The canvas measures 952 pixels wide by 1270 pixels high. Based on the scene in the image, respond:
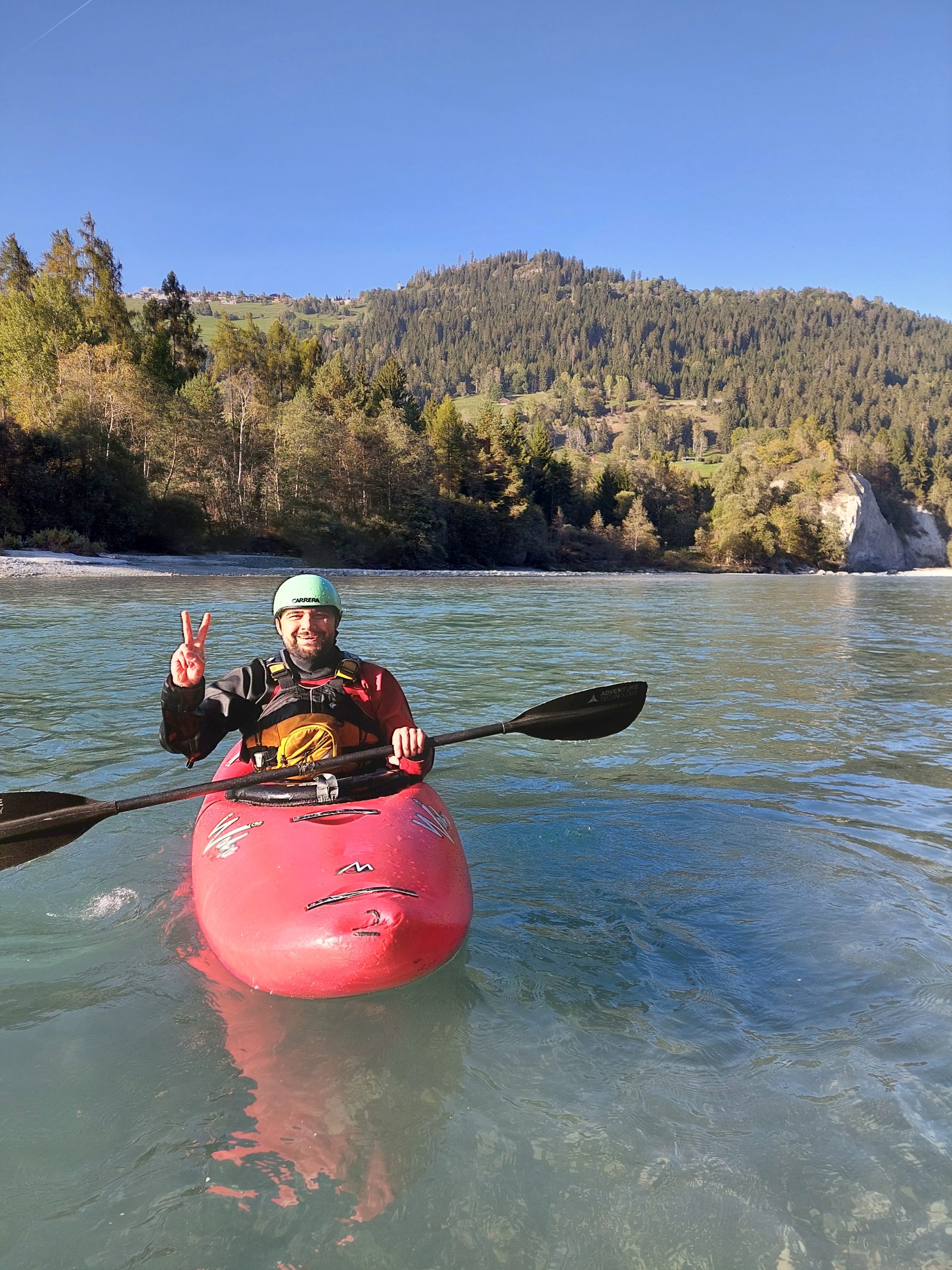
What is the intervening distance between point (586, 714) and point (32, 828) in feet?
9.38

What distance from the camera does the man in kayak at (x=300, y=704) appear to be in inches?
151

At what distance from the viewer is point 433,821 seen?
3.83m

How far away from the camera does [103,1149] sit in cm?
243

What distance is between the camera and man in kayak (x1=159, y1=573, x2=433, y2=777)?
3.85m

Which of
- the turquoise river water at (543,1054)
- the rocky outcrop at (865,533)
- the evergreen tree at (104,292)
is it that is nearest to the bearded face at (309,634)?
the turquoise river water at (543,1054)

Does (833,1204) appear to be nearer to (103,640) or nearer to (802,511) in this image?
(103,640)

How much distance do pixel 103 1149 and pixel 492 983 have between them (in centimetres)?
148

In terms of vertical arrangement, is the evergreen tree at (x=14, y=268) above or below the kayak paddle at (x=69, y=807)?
above

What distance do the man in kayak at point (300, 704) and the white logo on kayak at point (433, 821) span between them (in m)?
0.17

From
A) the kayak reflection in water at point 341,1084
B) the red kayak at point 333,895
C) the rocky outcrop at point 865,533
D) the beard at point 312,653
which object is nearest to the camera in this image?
the kayak reflection in water at point 341,1084

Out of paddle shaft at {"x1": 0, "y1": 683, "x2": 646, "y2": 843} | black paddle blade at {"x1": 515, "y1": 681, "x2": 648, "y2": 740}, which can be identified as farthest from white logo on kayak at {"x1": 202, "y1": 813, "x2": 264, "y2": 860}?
black paddle blade at {"x1": 515, "y1": 681, "x2": 648, "y2": 740}

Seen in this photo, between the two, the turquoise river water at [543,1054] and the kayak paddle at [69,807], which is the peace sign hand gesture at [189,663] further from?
the turquoise river water at [543,1054]

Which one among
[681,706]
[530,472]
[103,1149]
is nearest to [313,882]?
[103,1149]

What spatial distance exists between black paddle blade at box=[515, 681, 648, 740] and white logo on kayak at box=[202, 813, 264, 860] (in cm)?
149
